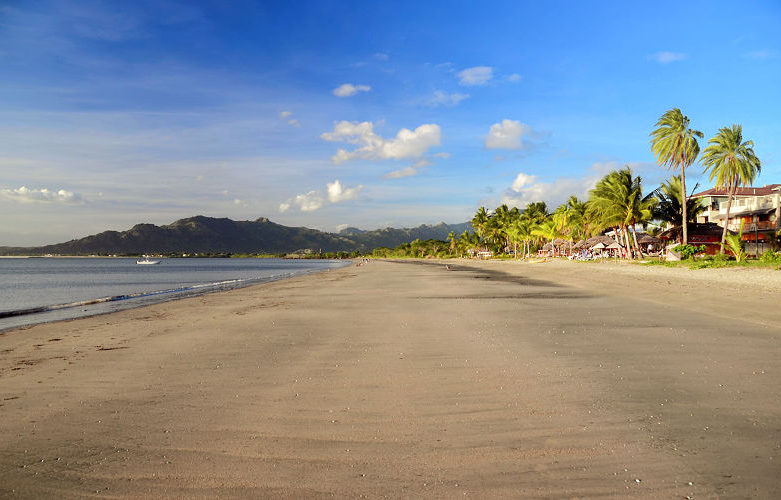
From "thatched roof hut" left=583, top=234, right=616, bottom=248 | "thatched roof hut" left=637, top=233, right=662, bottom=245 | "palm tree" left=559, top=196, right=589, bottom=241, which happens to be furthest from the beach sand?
"palm tree" left=559, top=196, right=589, bottom=241

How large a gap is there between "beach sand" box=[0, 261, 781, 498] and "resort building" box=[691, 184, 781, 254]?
45.9m

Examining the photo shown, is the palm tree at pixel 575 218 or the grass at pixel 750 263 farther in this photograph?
the palm tree at pixel 575 218

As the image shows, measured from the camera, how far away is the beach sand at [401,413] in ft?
11.1

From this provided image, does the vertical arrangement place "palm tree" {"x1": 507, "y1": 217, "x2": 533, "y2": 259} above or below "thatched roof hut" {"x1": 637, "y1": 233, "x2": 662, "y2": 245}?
above

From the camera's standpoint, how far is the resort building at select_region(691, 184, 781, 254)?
151 feet


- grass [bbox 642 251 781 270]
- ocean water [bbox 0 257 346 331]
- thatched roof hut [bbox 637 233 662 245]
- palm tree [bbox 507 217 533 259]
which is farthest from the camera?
palm tree [bbox 507 217 533 259]

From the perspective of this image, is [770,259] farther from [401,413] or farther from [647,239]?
[647,239]

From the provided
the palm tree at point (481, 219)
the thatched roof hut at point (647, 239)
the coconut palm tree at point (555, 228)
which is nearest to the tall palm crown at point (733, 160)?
the thatched roof hut at point (647, 239)

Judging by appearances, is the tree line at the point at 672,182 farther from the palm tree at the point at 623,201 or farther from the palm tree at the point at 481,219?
the palm tree at the point at 481,219

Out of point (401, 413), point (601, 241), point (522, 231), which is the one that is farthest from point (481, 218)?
point (401, 413)

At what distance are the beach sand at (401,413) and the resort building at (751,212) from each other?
45.9m

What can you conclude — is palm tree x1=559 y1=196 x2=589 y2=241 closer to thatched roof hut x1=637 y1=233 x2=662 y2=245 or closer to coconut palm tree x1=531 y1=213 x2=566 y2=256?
coconut palm tree x1=531 y1=213 x2=566 y2=256

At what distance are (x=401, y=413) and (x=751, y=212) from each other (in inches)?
2539

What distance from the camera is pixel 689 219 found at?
2144 inches
